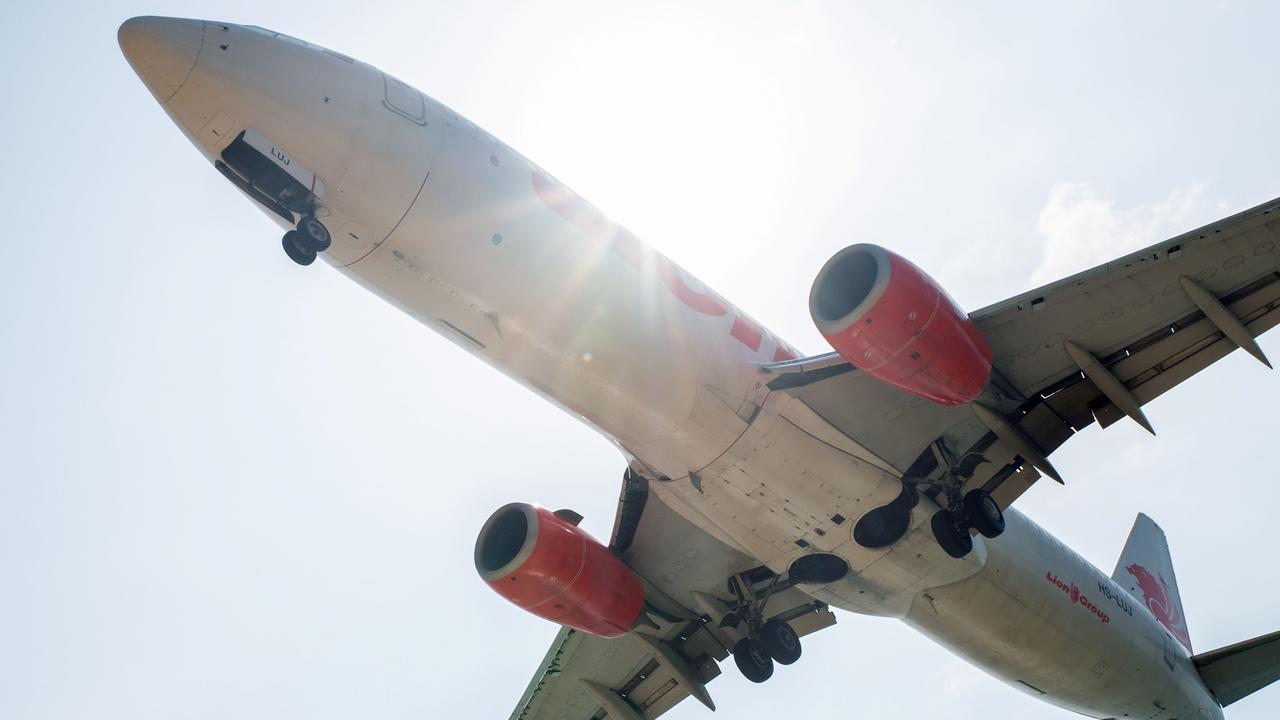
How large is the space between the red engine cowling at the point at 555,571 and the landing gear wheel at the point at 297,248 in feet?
21.8

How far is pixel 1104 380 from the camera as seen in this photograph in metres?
15.3

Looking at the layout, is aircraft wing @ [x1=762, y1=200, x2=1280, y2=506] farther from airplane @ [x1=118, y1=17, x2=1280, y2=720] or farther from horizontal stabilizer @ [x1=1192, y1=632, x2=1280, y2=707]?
horizontal stabilizer @ [x1=1192, y1=632, x2=1280, y2=707]

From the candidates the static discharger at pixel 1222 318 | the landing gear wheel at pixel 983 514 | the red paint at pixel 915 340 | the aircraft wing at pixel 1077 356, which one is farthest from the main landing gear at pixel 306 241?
the static discharger at pixel 1222 318

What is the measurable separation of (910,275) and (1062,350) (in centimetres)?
364

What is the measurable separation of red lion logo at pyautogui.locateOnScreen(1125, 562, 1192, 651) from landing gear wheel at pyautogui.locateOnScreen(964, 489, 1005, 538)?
10176mm

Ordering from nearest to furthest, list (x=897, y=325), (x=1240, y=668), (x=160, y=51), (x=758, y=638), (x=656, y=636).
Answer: (x=160, y=51) → (x=897, y=325) → (x=758, y=638) → (x=656, y=636) → (x=1240, y=668)

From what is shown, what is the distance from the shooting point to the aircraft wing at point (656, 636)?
19156 millimetres

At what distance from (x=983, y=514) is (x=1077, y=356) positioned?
2850 millimetres

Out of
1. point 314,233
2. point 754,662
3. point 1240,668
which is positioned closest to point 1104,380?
point 754,662

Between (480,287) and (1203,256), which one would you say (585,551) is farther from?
(1203,256)

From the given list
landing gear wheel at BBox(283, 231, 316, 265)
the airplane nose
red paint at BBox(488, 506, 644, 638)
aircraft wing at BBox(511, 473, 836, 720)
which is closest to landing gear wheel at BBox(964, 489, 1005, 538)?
aircraft wing at BBox(511, 473, 836, 720)

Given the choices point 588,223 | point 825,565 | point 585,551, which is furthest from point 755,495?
point 588,223

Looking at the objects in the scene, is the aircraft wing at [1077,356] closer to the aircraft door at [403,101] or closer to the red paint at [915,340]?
the red paint at [915,340]

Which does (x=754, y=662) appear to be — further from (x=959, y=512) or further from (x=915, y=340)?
(x=915, y=340)
